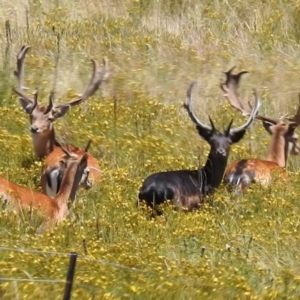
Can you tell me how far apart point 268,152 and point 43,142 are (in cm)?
279

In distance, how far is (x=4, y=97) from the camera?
583 inches

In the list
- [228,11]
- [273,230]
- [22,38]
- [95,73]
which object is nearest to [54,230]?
[273,230]

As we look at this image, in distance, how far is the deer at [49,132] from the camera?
465 inches

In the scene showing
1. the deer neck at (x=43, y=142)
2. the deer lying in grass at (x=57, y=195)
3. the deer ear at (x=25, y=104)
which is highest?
the deer ear at (x=25, y=104)

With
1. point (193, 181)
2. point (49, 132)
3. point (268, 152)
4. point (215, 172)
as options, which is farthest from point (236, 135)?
point (49, 132)

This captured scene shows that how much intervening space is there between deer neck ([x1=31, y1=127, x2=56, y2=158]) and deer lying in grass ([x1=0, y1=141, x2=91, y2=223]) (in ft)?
5.84

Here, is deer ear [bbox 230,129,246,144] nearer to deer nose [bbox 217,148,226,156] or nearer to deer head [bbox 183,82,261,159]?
deer head [bbox 183,82,261,159]

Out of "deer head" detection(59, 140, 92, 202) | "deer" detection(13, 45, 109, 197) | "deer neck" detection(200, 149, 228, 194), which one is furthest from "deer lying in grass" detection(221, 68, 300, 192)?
"deer head" detection(59, 140, 92, 202)

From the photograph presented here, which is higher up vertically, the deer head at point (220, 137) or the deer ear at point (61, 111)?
the deer head at point (220, 137)

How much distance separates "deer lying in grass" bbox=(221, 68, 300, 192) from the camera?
39.8 feet

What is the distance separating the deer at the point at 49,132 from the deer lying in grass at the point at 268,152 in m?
1.57

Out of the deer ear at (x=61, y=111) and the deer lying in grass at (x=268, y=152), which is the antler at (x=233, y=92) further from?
the deer ear at (x=61, y=111)

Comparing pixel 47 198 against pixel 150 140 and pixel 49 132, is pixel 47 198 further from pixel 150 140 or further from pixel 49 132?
pixel 150 140

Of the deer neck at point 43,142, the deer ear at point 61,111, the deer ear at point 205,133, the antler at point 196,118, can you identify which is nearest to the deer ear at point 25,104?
the deer ear at point 61,111
